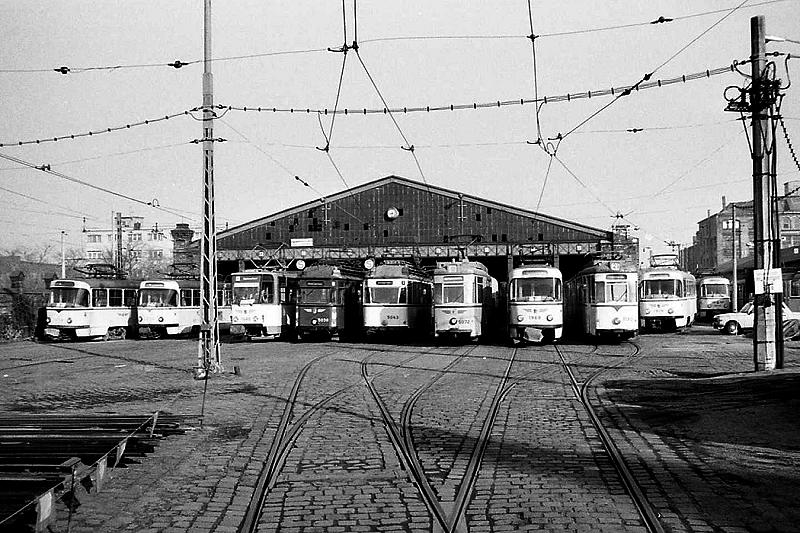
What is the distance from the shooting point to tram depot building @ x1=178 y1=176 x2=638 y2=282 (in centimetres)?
5016

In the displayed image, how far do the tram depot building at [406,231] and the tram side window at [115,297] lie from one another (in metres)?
13.2

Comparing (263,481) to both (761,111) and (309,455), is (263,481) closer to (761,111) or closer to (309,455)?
(309,455)

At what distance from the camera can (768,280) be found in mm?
17031

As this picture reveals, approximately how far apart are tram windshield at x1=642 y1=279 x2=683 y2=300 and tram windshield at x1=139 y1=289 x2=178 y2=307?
72.2 ft

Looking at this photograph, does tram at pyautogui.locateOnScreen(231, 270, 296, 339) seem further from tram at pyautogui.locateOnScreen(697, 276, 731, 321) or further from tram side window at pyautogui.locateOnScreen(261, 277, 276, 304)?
tram at pyautogui.locateOnScreen(697, 276, 731, 321)

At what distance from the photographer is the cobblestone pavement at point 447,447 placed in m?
6.43

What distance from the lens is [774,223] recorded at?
676 inches

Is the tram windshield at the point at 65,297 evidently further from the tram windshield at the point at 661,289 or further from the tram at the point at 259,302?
the tram windshield at the point at 661,289

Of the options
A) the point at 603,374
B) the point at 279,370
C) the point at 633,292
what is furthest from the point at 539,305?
the point at 279,370

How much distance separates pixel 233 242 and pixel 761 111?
133ft

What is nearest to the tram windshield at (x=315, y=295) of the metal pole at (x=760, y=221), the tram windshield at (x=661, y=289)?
the tram windshield at (x=661, y=289)

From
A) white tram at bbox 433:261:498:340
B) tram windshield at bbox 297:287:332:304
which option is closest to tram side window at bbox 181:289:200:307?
tram windshield at bbox 297:287:332:304

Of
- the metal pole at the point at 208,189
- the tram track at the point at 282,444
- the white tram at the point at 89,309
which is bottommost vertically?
the tram track at the point at 282,444

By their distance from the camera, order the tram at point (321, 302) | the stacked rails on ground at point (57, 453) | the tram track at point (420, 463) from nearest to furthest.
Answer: the stacked rails on ground at point (57, 453) < the tram track at point (420, 463) < the tram at point (321, 302)
